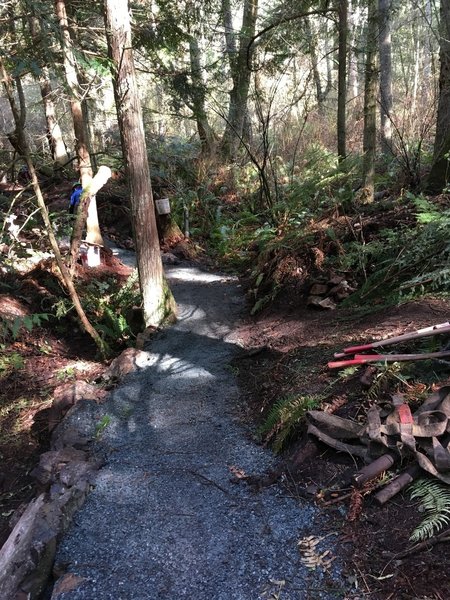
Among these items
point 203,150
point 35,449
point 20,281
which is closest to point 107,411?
point 35,449

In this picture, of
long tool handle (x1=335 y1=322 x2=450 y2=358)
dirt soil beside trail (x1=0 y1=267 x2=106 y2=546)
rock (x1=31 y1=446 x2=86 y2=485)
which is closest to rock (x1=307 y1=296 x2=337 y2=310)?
long tool handle (x1=335 y1=322 x2=450 y2=358)

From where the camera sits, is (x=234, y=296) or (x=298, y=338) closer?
(x=298, y=338)

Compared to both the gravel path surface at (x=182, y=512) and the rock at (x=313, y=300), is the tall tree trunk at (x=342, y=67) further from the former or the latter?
the gravel path surface at (x=182, y=512)

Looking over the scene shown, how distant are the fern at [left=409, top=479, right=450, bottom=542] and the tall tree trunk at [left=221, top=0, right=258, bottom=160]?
8550 mm

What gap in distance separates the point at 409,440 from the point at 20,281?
820cm

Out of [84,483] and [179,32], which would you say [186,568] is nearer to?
[84,483]

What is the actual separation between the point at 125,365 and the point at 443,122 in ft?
21.5

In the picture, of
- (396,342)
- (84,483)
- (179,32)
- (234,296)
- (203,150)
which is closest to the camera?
(84,483)

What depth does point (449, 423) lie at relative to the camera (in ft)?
9.14

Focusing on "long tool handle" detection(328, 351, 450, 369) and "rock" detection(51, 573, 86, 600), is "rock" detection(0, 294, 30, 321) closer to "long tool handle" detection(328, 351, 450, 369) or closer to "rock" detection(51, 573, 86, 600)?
"rock" detection(51, 573, 86, 600)

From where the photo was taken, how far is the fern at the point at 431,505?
92.7 inches

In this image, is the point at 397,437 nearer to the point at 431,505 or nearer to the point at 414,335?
the point at 431,505

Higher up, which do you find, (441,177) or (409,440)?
(441,177)

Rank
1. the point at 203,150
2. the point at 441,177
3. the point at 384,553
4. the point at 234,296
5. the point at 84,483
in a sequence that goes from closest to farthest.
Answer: the point at 384,553, the point at 84,483, the point at 441,177, the point at 234,296, the point at 203,150
